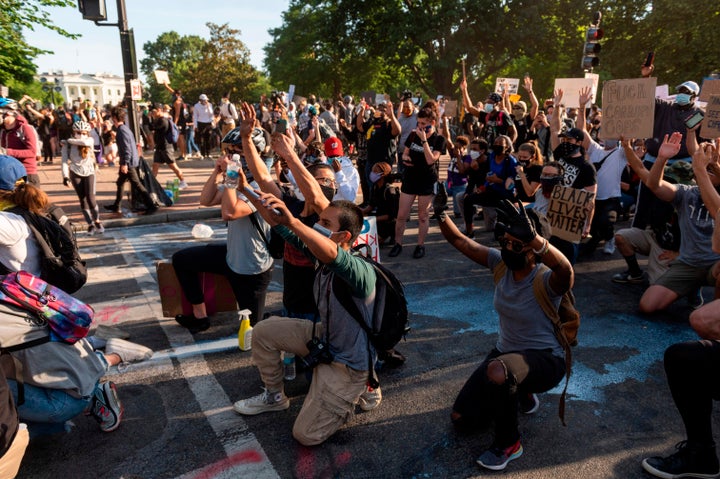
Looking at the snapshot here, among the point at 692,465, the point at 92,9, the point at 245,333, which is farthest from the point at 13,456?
the point at 92,9

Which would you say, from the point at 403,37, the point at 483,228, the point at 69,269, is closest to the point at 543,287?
the point at 69,269

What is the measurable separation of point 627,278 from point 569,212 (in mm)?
2384

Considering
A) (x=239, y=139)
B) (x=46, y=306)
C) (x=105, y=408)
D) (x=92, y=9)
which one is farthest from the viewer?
(x=92, y=9)

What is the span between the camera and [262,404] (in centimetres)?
370

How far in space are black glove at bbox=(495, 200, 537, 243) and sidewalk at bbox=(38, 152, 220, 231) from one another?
8107 millimetres

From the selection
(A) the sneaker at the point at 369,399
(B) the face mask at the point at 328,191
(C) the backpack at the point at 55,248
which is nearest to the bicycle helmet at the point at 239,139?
(B) the face mask at the point at 328,191

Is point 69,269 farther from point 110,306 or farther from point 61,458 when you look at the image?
point 110,306

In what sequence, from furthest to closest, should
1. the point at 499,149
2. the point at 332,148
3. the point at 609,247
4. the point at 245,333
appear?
the point at 499,149
the point at 609,247
the point at 332,148
the point at 245,333

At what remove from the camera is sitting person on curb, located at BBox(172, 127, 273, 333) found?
4469 mm

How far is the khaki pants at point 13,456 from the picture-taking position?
278 cm

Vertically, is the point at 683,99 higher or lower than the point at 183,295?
higher

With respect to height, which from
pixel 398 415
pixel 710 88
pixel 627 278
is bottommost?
pixel 398 415

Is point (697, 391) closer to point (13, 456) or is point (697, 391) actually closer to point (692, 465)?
point (692, 465)

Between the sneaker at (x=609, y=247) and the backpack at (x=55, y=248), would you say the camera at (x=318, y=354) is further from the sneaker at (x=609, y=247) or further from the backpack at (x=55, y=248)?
the sneaker at (x=609, y=247)
